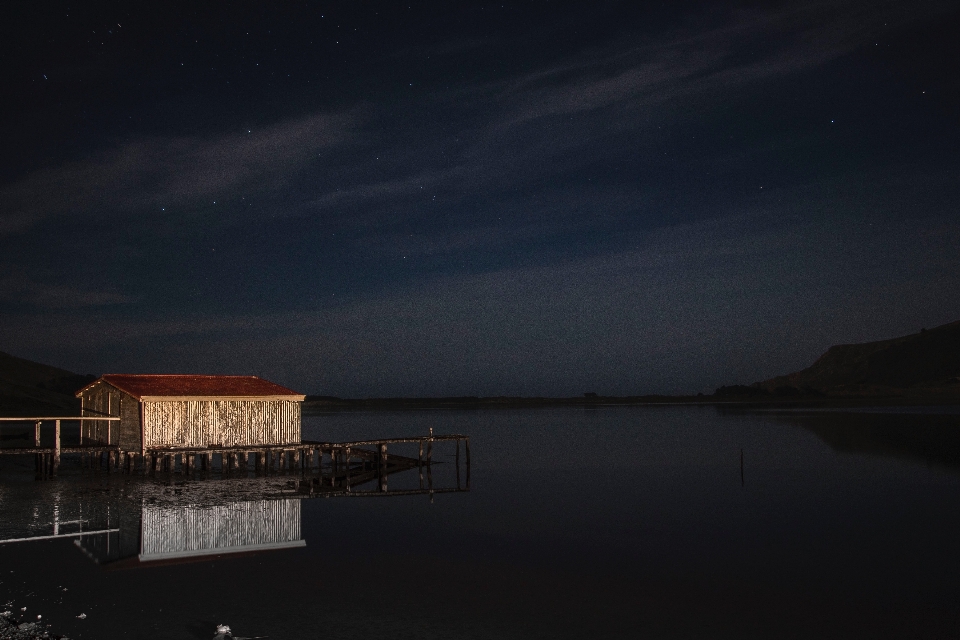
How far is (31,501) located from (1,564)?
12.1 m

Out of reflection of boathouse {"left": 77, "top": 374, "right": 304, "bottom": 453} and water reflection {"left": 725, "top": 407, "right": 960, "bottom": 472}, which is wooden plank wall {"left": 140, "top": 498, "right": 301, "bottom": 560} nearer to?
reflection of boathouse {"left": 77, "top": 374, "right": 304, "bottom": 453}

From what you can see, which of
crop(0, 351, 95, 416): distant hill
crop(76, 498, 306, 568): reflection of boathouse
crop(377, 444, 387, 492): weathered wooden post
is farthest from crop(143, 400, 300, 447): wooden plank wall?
crop(0, 351, 95, 416): distant hill

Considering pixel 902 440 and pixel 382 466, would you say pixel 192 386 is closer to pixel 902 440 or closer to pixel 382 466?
pixel 382 466

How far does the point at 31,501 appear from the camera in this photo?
99.7 feet

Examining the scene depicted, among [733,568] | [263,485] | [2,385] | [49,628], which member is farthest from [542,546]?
[2,385]

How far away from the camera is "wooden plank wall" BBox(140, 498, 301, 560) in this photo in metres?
22.7

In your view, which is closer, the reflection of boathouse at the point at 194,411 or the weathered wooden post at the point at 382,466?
the reflection of boathouse at the point at 194,411

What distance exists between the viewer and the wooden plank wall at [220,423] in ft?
126

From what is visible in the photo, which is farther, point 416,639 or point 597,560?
point 597,560

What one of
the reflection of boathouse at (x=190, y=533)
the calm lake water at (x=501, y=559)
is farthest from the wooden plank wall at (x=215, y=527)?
the calm lake water at (x=501, y=559)

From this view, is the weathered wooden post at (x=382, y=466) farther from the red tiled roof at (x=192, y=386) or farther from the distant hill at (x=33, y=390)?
the distant hill at (x=33, y=390)

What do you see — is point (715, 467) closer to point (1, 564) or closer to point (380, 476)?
point (380, 476)

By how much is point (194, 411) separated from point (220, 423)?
54.8 inches

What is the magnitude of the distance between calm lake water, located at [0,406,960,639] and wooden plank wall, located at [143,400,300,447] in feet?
7.03
